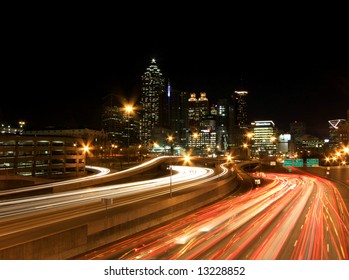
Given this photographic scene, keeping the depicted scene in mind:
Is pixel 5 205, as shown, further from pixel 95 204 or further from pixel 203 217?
pixel 203 217

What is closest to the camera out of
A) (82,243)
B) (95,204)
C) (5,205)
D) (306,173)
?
(82,243)

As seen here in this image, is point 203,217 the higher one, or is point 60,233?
point 60,233

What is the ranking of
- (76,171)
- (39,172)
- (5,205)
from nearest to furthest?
1. (5,205)
2. (39,172)
3. (76,171)

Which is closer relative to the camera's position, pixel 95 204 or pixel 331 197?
pixel 95 204

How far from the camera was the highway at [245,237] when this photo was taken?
1630cm

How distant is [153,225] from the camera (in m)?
22.8

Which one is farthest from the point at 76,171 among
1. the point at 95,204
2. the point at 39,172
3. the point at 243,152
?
the point at 243,152

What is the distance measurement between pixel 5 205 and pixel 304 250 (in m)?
19.7

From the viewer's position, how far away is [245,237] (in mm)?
19359

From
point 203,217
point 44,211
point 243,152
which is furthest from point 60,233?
point 243,152

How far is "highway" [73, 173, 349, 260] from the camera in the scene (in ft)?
53.5

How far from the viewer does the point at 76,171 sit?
70.8 metres

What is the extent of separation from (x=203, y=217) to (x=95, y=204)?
326 inches

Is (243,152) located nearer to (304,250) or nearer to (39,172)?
(39,172)
